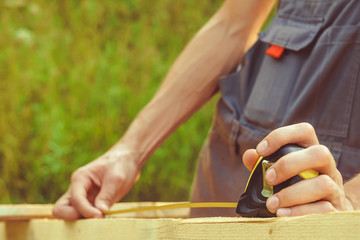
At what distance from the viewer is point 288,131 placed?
700 mm

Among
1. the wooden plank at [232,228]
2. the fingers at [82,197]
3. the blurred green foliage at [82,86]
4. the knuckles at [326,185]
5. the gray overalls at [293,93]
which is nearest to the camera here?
the wooden plank at [232,228]

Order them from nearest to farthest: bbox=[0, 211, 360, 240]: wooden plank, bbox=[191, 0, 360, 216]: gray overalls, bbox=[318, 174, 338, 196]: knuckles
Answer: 1. bbox=[0, 211, 360, 240]: wooden plank
2. bbox=[318, 174, 338, 196]: knuckles
3. bbox=[191, 0, 360, 216]: gray overalls

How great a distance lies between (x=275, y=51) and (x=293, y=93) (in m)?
0.16

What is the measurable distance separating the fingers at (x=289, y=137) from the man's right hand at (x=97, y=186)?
0.74 metres

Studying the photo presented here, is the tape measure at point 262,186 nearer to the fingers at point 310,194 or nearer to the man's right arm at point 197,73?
the fingers at point 310,194

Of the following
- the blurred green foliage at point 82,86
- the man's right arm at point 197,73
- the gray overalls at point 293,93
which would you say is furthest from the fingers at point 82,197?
the blurred green foliage at point 82,86

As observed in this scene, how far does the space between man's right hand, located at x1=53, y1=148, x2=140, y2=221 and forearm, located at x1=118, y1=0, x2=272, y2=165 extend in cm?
14

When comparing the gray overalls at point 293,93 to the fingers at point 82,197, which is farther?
the fingers at point 82,197

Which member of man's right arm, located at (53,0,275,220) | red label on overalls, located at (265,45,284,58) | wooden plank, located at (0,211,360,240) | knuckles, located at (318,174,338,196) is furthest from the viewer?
man's right arm, located at (53,0,275,220)

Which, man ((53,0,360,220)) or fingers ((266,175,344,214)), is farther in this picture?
man ((53,0,360,220))

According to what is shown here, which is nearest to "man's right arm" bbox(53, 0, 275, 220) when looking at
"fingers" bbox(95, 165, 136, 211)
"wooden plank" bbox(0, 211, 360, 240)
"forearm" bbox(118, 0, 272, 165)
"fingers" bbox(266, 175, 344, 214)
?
"forearm" bbox(118, 0, 272, 165)

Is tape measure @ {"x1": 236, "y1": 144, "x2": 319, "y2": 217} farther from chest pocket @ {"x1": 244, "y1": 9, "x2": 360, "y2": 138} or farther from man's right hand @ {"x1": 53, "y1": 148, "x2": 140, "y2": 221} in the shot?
man's right hand @ {"x1": 53, "y1": 148, "x2": 140, "y2": 221}

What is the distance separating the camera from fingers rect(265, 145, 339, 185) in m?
0.67

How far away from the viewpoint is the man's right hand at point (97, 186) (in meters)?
1.34
